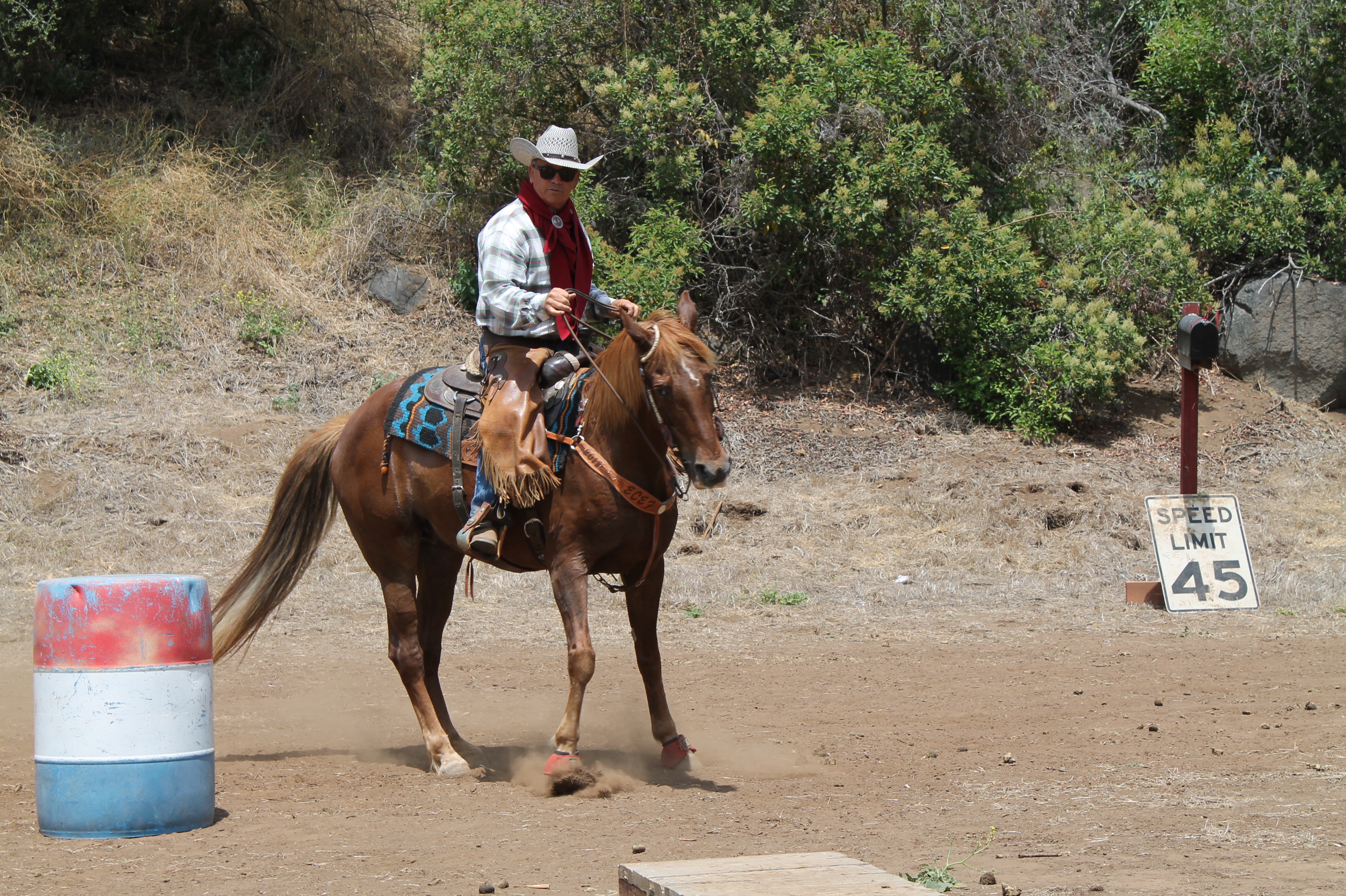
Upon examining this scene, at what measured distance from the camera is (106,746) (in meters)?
4.57

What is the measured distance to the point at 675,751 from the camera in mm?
5848

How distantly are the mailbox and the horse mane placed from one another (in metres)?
5.90

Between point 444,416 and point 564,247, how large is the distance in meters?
1.08

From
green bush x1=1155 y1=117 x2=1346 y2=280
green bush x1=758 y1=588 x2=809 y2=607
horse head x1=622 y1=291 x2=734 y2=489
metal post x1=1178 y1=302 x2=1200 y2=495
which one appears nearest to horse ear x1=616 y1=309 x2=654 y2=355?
horse head x1=622 y1=291 x2=734 y2=489

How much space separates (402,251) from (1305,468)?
11.5m

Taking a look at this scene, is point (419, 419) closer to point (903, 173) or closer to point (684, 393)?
point (684, 393)

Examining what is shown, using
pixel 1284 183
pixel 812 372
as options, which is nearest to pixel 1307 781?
pixel 812 372

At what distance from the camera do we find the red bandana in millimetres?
5891

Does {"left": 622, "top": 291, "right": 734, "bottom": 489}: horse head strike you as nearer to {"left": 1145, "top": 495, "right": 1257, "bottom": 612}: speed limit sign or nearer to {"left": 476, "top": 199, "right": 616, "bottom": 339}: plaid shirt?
{"left": 476, "top": 199, "right": 616, "bottom": 339}: plaid shirt

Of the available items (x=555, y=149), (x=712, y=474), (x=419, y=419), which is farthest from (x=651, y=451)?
(x=555, y=149)

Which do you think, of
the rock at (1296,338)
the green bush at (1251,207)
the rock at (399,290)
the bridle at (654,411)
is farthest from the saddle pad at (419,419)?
the rock at (1296,338)

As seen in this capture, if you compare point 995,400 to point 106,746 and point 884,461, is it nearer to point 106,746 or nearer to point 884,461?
point 884,461

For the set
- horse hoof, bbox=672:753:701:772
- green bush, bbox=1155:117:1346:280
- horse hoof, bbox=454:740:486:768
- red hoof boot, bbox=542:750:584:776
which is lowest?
horse hoof, bbox=454:740:486:768

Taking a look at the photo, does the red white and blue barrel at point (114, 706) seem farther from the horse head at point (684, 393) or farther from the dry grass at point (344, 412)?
the dry grass at point (344, 412)
